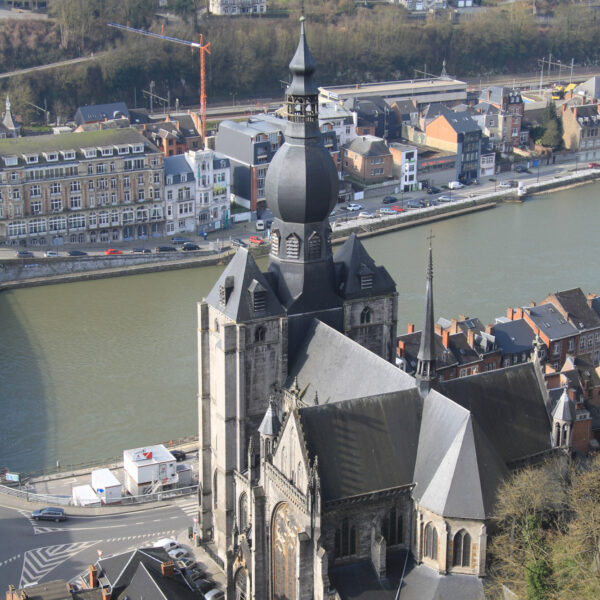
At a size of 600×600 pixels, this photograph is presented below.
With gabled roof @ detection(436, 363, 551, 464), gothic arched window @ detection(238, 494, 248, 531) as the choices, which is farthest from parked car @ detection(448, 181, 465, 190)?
gabled roof @ detection(436, 363, 551, 464)

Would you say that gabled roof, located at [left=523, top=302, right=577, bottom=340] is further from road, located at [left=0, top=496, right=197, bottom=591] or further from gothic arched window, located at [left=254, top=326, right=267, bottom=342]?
gothic arched window, located at [left=254, top=326, right=267, bottom=342]

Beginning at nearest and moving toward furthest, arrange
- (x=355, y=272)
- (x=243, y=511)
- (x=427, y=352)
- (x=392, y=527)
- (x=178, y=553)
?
1. (x=427, y=352)
2. (x=392, y=527)
3. (x=243, y=511)
4. (x=355, y=272)
5. (x=178, y=553)

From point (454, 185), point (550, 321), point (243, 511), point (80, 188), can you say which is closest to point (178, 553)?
point (243, 511)

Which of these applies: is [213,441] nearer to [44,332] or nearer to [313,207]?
[313,207]

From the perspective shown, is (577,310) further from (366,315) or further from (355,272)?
(355,272)

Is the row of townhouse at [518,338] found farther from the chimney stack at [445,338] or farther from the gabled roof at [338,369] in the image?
the gabled roof at [338,369]

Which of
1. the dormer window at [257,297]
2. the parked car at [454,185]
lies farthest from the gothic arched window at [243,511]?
the parked car at [454,185]
